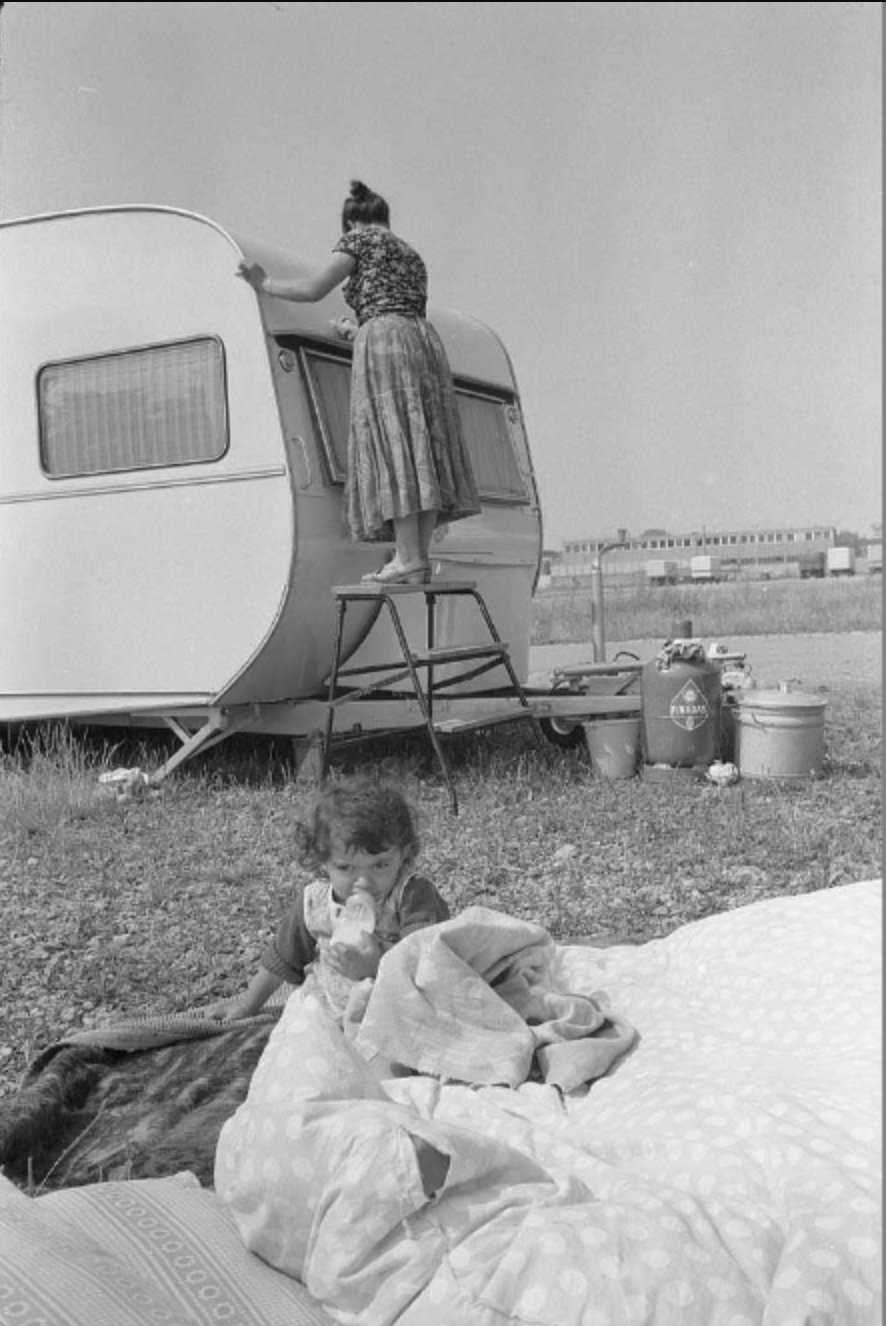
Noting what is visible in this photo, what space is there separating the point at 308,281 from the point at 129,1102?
2178 millimetres

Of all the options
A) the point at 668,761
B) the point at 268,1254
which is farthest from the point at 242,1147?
the point at 668,761

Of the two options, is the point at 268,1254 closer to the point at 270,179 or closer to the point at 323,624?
the point at 270,179

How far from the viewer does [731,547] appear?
102 inches

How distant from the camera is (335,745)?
4.07 m

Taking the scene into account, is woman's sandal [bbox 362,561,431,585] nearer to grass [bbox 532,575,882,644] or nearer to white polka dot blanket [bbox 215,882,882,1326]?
grass [bbox 532,575,882,644]

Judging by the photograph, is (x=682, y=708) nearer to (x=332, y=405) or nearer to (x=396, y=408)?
(x=396, y=408)

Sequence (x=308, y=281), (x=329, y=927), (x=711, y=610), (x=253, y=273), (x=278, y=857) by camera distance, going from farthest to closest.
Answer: (x=711, y=610)
(x=253, y=273)
(x=308, y=281)
(x=278, y=857)
(x=329, y=927)

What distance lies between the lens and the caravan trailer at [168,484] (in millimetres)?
4031

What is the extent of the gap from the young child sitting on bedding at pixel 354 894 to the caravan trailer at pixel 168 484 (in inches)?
72.8

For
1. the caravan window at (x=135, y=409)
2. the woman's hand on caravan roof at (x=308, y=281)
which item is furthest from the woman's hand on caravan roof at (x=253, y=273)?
the caravan window at (x=135, y=409)

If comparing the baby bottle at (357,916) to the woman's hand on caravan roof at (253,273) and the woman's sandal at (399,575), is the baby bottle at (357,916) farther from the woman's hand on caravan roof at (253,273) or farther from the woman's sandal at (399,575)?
the woman's hand on caravan roof at (253,273)

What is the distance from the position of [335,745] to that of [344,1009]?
1.98m

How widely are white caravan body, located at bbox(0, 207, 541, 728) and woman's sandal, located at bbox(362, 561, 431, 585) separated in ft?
0.63

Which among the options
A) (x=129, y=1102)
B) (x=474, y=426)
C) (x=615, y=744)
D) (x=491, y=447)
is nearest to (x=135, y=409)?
(x=474, y=426)
